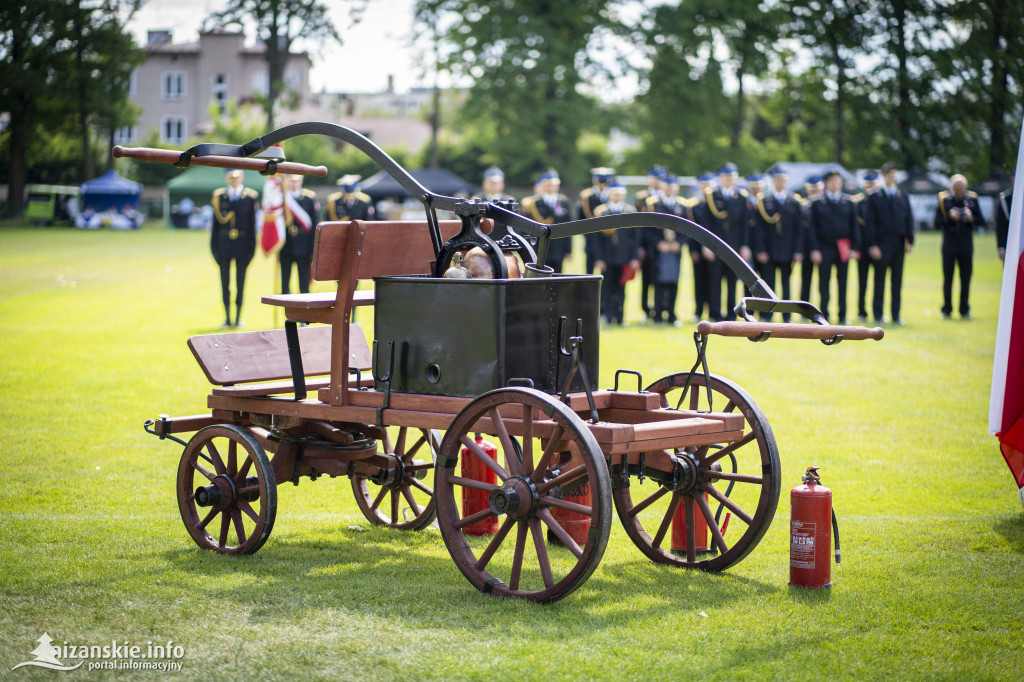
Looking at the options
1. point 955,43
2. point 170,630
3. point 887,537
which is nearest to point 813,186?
point 887,537

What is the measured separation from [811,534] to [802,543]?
65 mm

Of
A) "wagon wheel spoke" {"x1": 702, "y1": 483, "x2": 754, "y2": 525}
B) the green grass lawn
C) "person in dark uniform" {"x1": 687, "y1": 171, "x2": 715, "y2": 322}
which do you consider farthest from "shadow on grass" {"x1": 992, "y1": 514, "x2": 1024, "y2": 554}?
"person in dark uniform" {"x1": 687, "y1": 171, "x2": 715, "y2": 322}

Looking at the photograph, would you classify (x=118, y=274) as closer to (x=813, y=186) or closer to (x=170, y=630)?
(x=813, y=186)

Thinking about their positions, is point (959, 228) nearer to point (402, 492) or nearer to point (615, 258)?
point (615, 258)

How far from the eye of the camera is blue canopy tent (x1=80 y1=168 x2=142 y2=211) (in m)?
50.1

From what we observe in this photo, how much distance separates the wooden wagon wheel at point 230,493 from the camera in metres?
5.75

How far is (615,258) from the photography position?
57.3 ft

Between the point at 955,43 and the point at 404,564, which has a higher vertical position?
the point at 955,43

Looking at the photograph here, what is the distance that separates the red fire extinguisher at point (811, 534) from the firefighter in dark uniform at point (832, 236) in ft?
44.0

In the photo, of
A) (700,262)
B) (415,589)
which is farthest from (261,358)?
(700,262)

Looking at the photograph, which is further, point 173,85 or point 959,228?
point 173,85

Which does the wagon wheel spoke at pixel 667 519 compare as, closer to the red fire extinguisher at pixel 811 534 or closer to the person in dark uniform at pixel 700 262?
the red fire extinguisher at pixel 811 534

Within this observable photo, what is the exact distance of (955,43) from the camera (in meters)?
41.3

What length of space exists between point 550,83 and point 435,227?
47.1 m
